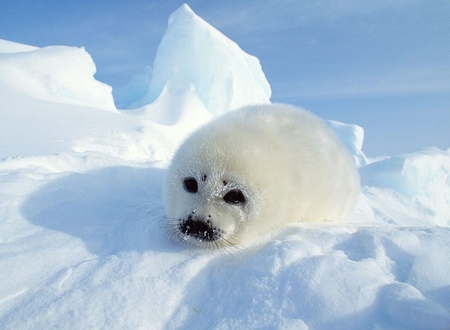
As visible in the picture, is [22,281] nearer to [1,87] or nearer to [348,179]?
[348,179]

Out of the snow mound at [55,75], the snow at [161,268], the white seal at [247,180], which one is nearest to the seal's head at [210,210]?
the white seal at [247,180]

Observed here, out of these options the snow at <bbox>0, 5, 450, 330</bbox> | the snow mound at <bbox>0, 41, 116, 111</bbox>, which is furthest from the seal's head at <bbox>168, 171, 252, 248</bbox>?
the snow mound at <bbox>0, 41, 116, 111</bbox>

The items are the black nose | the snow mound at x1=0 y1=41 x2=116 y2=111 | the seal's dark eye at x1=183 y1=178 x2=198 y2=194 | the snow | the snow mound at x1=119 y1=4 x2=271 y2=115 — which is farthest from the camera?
the snow mound at x1=119 y1=4 x2=271 y2=115

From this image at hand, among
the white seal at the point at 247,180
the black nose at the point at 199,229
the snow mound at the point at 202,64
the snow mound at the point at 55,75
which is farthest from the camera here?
the snow mound at the point at 202,64

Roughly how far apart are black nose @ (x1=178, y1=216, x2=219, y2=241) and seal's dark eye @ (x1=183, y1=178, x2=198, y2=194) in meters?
0.25

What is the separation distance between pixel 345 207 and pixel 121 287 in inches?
88.1

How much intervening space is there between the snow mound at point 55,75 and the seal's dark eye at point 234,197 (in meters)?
6.06

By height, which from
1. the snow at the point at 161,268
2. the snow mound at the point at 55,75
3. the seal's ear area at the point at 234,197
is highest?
the snow mound at the point at 55,75

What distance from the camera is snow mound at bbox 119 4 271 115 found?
11.9 m

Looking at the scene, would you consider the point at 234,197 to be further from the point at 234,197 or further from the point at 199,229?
the point at 199,229

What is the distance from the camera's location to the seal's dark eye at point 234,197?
6.94ft

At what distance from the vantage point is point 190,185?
7.26 feet

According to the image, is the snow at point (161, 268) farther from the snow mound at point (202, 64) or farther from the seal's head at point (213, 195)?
the snow mound at point (202, 64)

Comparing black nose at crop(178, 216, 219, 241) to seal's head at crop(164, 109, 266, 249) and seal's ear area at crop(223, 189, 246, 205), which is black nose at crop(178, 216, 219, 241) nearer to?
seal's head at crop(164, 109, 266, 249)
